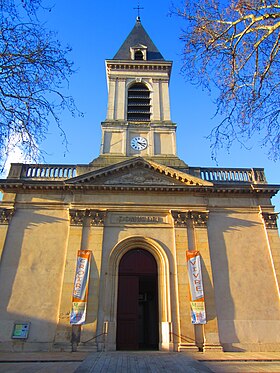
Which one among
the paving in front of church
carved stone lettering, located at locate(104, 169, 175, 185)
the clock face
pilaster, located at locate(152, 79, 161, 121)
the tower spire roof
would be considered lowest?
the paving in front of church

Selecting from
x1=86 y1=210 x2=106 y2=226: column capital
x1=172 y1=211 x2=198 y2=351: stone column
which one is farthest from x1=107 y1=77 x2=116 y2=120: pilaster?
x1=172 y1=211 x2=198 y2=351: stone column

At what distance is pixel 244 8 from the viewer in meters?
6.08

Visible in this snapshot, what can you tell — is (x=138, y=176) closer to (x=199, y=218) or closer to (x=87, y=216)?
(x=87, y=216)

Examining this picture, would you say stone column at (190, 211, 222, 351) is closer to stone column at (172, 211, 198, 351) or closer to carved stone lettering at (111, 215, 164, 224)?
stone column at (172, 211, 198, 351)

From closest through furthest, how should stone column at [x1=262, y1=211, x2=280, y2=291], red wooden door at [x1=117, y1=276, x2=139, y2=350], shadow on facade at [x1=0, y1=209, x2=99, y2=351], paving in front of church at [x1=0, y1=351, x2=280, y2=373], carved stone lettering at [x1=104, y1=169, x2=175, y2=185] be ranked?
paving in front of church at [x1=0, y1=351, x2=280, y2=373] < shadow on facade at [x1=0, y1=209, x2=99, y2=351] < red wooden door at [x1=117, y1=276, x2=139, y2=350] < stone column at [x1=262, y1=211, x2=280, y2=291] < carved stone lettering at [x1=104, y1=169, x2=175, y2=185]

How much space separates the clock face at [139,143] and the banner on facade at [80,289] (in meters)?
6.62

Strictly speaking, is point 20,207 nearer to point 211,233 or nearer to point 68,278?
point 68,278

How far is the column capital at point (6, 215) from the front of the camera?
13.8m

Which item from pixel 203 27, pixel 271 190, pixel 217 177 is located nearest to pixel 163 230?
pixel 217 177

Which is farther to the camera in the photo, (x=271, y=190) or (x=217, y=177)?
(x=217, y=177)

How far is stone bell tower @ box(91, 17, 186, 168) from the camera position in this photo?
Result: 16.8 metres

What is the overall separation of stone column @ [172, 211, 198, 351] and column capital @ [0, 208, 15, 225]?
736cm

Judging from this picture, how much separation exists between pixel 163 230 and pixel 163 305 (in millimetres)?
3169

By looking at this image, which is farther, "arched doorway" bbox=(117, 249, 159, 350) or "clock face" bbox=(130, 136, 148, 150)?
"clock face" bbox=(130, 136, 148, 150)
